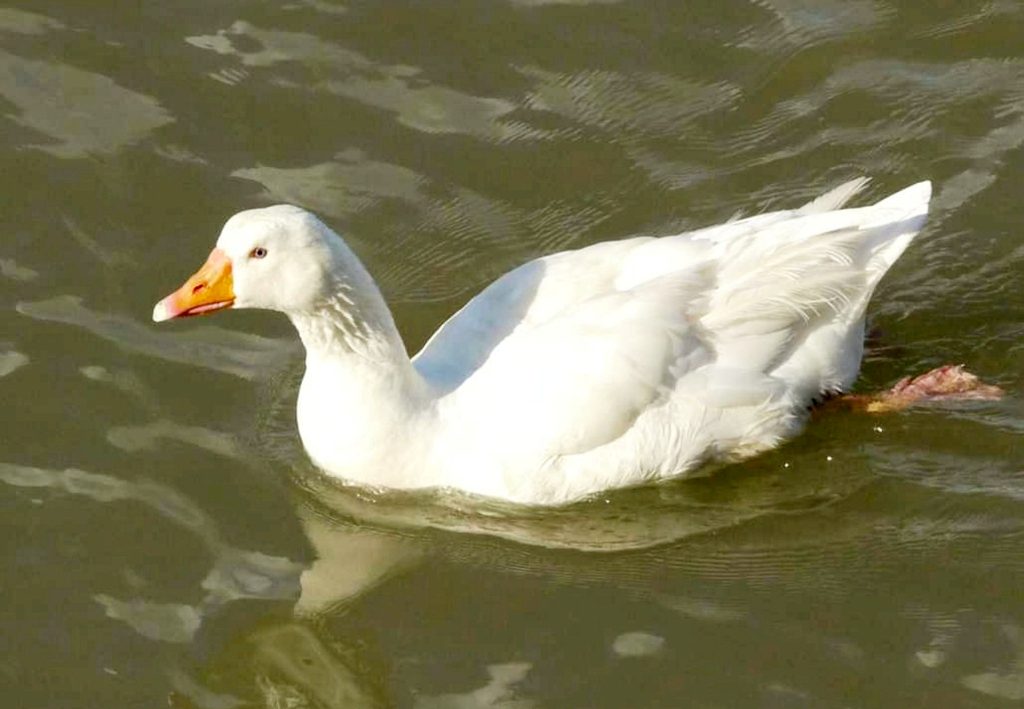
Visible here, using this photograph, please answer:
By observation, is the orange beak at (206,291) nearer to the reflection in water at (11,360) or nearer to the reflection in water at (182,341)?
the reflection in water at (182,341)

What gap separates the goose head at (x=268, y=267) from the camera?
330 inches

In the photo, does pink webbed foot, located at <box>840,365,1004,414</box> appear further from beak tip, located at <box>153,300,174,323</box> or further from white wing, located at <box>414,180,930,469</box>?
beak tip, located at <box>153,300,174,323</box>

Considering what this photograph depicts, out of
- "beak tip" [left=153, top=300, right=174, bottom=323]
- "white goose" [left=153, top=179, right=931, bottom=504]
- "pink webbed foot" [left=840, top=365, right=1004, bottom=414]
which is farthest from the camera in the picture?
"pink webbed foot" [left=840, top=365, right=1004, bottom=414]

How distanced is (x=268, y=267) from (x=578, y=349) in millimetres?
1567

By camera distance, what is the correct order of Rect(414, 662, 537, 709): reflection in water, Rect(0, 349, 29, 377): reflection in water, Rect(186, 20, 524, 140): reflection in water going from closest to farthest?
Rect(414, 662, 537, 709): reflection in water < Rect(0, 349, 29, 377): reflection in water < Rect(186, 20, 524, 140): reflection in water

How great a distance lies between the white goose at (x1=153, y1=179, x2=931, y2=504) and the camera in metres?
8.62

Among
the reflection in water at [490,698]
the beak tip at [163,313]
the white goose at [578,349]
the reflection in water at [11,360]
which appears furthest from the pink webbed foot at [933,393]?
the reflection in water at [11,360]

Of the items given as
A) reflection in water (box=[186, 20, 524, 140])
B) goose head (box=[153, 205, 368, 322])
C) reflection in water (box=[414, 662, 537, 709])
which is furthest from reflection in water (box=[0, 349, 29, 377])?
reflection in water (box=[414, 662, 537, 709])

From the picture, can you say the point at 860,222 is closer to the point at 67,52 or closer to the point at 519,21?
the point at 519,21

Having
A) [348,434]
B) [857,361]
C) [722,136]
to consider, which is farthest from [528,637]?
[722,136]

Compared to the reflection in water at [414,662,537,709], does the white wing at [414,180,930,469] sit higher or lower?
higher

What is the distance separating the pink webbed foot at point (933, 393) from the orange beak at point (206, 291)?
3.35 m

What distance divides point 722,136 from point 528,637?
4.53 meters

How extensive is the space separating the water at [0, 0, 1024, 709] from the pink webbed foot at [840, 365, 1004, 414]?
9cm
